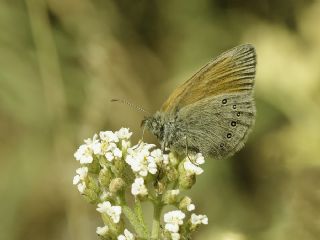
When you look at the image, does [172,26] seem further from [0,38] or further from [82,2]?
[0,38]

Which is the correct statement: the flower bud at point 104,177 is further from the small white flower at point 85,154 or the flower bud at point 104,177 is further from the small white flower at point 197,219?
the small white flower at point 197,219

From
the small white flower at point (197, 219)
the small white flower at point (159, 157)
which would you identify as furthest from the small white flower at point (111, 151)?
the small white flower at point (197, 219)

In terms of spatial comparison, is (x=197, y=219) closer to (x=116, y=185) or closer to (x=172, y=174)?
(x=172, y=174)

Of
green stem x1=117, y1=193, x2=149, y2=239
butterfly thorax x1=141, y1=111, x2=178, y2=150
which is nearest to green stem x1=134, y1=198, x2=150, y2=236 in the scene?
green stem x1=117, y1=193, x2=149, y2=239

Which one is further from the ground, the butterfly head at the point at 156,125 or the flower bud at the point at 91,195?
the butterfly head at the point at 156,125

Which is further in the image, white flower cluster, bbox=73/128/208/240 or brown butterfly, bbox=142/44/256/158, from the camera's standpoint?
brown butterfly, bbox=142/44/256/158

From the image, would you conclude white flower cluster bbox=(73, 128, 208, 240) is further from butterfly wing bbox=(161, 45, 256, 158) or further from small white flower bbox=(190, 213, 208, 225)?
butterfly wing bbox=(161, 45, 256, 158)

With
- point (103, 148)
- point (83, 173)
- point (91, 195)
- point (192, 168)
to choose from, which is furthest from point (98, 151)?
point (192, 168)
